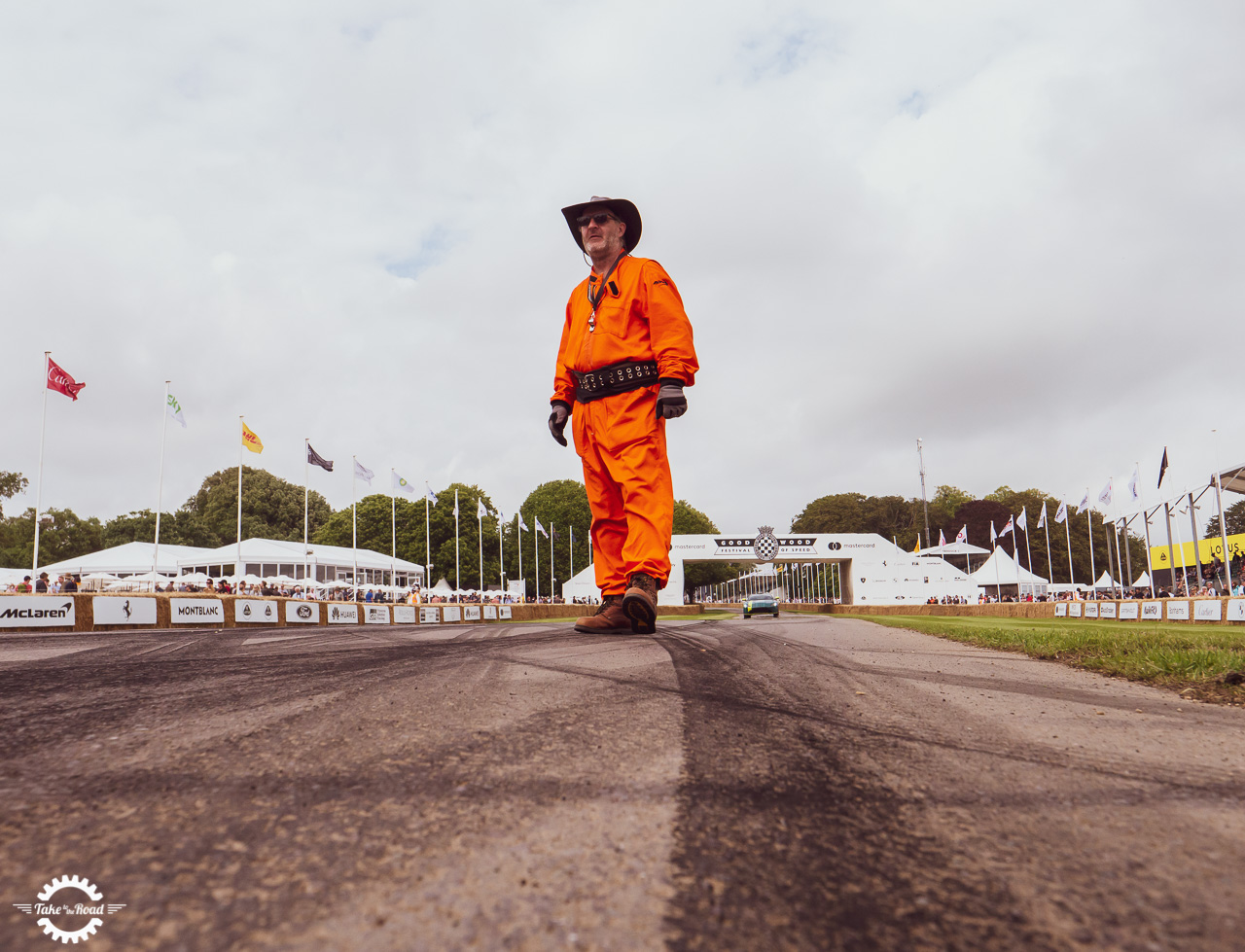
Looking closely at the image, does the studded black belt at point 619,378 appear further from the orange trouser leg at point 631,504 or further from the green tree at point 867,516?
the green tree at point 867,516

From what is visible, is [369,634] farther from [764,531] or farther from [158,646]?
[764,531]

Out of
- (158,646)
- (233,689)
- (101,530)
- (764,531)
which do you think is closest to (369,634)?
(158,646)

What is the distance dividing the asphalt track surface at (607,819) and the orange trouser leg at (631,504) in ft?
9.36

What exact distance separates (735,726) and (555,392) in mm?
4671

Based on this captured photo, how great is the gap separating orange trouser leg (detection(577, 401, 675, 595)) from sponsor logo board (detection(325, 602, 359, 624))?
62.7 ft

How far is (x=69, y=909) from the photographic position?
2.86ft

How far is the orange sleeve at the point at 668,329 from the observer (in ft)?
18.0

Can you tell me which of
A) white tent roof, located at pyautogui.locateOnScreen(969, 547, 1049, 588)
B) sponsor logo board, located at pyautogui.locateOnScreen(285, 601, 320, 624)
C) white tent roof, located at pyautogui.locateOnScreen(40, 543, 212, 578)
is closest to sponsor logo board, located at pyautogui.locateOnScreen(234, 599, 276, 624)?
sponsor logo board, located at pyautogui.locateOnScreen(285, 601, 320, 624)

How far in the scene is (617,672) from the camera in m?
2.96

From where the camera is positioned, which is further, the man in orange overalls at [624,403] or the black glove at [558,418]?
the black glove at [558,418]

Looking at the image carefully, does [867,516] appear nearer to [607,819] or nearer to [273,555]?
[273,555]

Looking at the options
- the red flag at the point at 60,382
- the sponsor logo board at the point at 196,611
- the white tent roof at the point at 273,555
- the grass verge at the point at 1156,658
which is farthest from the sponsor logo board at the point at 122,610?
the white tent roof at the point at 273,555

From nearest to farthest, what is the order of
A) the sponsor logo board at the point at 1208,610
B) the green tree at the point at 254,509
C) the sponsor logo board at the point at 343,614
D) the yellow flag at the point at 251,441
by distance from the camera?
the sponsor logo board at the point at 1208,610, the sponsor logo board at the point at 343,614, the yellow flag at the point at 251,441, the green tree at the point at 254,509

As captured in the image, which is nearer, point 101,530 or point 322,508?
point 101,530
